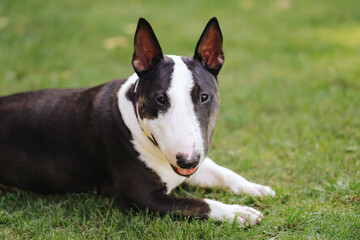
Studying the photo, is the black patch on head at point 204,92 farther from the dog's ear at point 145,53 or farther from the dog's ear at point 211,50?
the dog's ear at point 145,53

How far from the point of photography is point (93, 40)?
675cm

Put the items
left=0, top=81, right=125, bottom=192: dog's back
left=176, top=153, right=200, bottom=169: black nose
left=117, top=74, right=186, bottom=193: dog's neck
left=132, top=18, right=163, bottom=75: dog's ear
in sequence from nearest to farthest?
left=176, top=153, right=200, bottom=169: black nose → left=132, top=18, right=163, bottom=75: dog's ear → left=117, top=74, right=186, bottom=193: dog's neck → left=0, top=81, right=125, bottom=192: dog's back

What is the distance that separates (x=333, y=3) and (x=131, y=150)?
6109 millimetres

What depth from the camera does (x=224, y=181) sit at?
10.8ft

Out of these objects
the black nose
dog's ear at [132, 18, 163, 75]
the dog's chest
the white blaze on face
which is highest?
dog's ear at [132, 18, 163, 75]

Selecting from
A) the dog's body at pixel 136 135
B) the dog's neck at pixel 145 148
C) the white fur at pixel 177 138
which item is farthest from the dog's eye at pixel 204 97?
the dog's neck at pixel 145 148

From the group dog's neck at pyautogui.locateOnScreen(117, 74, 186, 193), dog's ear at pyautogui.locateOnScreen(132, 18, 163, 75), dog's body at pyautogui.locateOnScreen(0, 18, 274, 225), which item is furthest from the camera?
dog's neck at pyautogui.locateOnScreen(117, 74, 186, 193)

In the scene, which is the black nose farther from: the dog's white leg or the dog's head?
the dog's white leg

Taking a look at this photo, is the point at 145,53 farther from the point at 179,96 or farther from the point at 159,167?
the point at 159,167

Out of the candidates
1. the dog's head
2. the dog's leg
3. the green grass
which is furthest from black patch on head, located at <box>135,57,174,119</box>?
the green grass

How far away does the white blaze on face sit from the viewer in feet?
7.96

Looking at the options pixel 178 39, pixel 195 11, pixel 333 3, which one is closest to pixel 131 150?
pixel 178 39

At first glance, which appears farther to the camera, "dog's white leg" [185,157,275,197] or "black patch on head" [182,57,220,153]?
"dog's white leg" [185,157,275,197]

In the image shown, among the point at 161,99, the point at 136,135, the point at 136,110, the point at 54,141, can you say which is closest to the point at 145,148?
the point at 136,135
